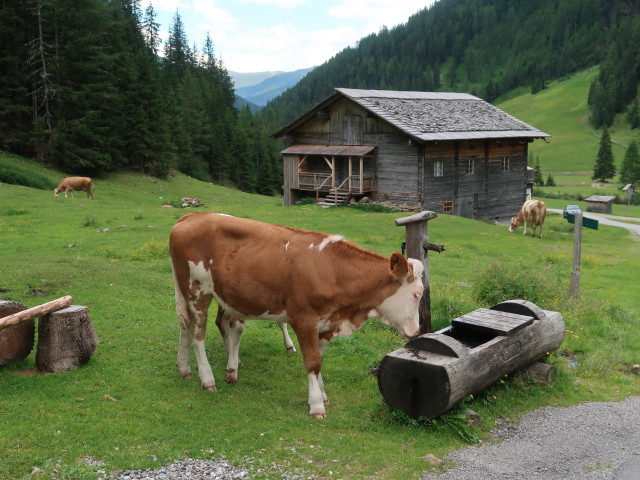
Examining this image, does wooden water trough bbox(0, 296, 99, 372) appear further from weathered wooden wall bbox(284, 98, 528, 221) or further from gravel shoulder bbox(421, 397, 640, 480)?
weathered wooden wall bbox(284, 98, 528, 221)

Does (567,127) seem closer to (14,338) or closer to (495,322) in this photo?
(495,322)

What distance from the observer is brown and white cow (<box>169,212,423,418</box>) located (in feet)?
24.9

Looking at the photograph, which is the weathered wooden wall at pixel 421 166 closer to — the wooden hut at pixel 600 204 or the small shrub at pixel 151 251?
the wooden hut at pixel 600 204

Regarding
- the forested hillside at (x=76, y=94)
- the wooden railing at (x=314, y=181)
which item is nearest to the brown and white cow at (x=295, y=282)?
the wooden railing at (x=314, y=181)

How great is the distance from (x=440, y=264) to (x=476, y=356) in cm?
1199

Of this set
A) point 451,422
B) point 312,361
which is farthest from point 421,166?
point 451,422

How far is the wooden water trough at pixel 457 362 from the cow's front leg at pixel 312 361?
80 centimetres

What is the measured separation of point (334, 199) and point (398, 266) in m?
31.6

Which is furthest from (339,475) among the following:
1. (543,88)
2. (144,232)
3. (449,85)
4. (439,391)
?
(449,85)

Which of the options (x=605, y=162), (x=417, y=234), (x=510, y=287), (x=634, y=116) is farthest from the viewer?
(x=634, y=116)

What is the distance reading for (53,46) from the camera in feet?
142

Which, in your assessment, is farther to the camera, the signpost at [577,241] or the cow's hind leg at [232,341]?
the signpost at [577,241]

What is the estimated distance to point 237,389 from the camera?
27.0ft

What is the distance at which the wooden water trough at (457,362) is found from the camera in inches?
279
